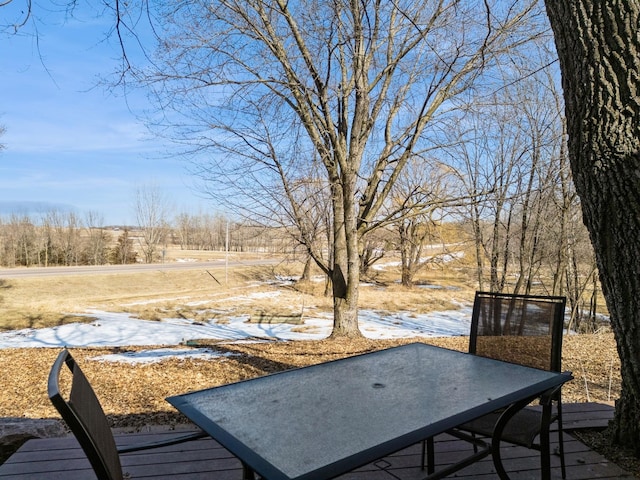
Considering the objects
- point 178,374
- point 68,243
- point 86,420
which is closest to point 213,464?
point 86,420

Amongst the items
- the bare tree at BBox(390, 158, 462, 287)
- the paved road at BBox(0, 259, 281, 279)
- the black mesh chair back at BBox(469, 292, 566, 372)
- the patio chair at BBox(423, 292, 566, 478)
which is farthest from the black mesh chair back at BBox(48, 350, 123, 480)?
the paved road at BBox(0, 259, 281, 279)

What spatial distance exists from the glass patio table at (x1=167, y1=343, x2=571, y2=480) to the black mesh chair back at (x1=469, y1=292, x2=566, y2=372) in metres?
0.15

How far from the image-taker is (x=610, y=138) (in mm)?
1913

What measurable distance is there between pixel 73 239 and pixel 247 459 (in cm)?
2942

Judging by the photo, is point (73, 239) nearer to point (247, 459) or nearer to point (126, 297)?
point (126, 297)

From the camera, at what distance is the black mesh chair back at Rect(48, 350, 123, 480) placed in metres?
0.92

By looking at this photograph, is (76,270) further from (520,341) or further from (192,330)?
(520,341)

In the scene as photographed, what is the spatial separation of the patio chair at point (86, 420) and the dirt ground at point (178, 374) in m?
1.70

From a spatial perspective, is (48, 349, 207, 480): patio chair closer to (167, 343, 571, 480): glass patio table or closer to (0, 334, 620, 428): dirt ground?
(167, 343, 571, 480): glass patio table

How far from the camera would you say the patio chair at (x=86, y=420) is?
916 millimetres

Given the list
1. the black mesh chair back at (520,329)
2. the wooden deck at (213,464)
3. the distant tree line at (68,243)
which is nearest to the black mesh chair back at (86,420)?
the wooden deck at (213,464)

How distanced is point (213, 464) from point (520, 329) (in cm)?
163

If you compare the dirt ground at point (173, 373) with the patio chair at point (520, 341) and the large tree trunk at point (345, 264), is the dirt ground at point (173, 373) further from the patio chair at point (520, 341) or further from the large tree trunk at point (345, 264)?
the patio chair at point (520, 341)

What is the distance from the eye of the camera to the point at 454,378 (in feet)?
5.97
